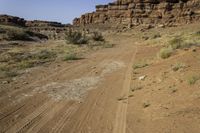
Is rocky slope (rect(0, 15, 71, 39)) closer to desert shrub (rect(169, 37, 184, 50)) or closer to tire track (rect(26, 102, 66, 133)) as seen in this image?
desert shrub (rect(169, 37, 184, 50))

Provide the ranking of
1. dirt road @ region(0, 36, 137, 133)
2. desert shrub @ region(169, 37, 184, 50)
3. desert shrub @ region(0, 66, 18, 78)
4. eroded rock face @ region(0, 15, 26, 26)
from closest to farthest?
dirt road @ region(0, 36, 137, 133) < desert shrub @ region(0, 66, 18, 78) < desert shrub @ region(169, 37, 184, 50) < eroded rock face @ region(0, 15, 26, 26)

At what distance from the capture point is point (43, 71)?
661 inches

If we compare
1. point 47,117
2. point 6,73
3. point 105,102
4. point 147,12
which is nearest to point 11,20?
point 147,12

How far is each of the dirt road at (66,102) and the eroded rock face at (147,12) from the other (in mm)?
71784

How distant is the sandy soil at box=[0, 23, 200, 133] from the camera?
799 cm

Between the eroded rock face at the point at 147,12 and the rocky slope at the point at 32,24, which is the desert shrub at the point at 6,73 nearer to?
the rocky slope at the point at 32,24

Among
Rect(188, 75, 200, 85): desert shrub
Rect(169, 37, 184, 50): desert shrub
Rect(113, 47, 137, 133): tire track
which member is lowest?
Rect(113, 47, 137, 133): tire track

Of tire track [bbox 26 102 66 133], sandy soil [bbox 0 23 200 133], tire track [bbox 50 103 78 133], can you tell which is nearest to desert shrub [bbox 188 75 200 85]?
sandy soil [bbox 0 23 200 133]

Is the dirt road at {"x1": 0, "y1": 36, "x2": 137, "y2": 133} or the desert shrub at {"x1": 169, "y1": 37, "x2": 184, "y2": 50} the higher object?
the desert shrub at {"x1": 169, "y1": 37, "x2": 184, "y2": 50}

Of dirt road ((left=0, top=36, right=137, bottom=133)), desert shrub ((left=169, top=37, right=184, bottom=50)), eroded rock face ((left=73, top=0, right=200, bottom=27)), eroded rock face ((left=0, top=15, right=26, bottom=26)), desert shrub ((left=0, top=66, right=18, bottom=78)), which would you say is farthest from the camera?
eroded rock face ((left=0, top=15, right=26, bottom=26))

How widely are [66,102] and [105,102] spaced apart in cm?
129

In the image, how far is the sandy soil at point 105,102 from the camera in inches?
314

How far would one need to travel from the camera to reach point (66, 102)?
1037 cm

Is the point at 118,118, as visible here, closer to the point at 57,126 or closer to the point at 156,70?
the point at 57,126
